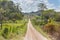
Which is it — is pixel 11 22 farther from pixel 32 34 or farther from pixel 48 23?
pixel 48 23

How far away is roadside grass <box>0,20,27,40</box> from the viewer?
A: 1.83 metres

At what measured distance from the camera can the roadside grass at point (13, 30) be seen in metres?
1.83

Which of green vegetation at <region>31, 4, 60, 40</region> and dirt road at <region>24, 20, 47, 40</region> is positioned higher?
green vegetation at <region>31, 4, 60, 40</region>

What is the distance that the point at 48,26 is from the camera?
1855 mm

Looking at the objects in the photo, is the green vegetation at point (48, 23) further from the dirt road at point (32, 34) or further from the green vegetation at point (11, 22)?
the green vegetation at point (11, 22)

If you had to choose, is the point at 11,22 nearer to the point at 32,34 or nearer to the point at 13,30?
the point at 13,30

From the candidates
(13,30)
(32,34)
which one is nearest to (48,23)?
(32,34)

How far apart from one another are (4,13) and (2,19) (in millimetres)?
89

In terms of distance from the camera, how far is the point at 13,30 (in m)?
1.84

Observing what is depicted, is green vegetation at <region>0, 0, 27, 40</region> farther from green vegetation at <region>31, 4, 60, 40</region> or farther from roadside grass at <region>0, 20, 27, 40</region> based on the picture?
green vegetation at <region>31, 4, 60, 40</region>

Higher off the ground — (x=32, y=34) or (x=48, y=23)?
(x=48, y=23)

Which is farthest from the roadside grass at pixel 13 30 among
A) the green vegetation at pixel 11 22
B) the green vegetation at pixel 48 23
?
the green vegetation at pixel 48 23

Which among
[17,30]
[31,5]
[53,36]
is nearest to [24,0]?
[31,5]

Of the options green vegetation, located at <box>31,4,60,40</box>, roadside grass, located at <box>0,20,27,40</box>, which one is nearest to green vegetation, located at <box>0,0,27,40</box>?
roadside grass, located at <box>0,20,27,40</box>
